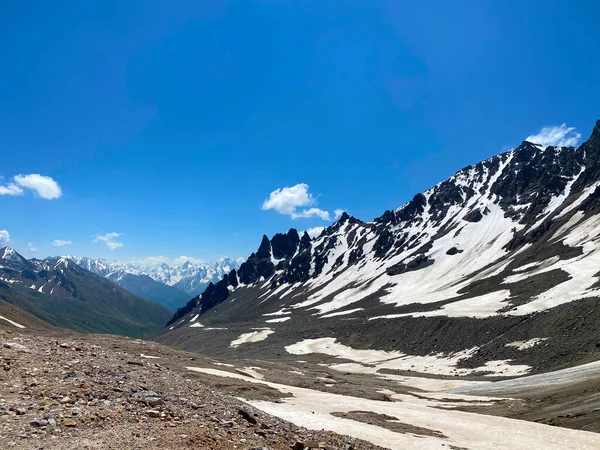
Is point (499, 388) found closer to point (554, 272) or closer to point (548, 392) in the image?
point (548, 392)

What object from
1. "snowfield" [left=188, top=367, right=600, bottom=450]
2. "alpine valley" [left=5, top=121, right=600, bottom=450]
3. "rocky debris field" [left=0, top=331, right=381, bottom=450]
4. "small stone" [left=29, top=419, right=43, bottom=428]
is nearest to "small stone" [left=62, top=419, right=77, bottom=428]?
"rocky debris field" [left=0, top=331, right=381, bottom=450]

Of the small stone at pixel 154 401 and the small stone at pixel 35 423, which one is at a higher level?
the small stone at pixel 154 401

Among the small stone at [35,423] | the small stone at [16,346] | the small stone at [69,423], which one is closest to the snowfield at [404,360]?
the small stone at [16,346]

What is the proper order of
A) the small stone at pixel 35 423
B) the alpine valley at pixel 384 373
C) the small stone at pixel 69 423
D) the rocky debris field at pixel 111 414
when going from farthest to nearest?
the alpine valley at pixel 384 373 < the small stone at pixel 69 423 < the small stone at pixel 35 423 < the rocky debris field at pixel 111 414

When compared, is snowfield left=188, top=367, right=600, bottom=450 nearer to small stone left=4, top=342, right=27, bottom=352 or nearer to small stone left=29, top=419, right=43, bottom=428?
small stone left=29, top=419, right=43, bottom=428

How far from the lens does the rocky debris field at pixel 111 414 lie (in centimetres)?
1237

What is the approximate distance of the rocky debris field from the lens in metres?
12.4

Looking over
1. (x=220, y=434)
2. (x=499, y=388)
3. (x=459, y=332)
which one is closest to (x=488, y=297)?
(x=459, y=332)

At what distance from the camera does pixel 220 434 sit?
1452 cm

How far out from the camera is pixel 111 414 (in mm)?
14281

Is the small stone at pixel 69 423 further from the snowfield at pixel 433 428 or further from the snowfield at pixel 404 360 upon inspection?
the snowfield at pixel 404 360

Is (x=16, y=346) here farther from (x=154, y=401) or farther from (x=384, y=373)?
(x=384, y=373)

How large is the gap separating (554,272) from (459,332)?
126ft

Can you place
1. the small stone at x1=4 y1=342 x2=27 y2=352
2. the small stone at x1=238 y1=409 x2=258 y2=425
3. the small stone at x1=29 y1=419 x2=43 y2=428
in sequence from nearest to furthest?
the small stone at x1=29 y1=419 x2=43 y2=428 → the small stone at x1=238 y1=409 x2=258 y2=425 → the small stone at x1=4 y1=342 x2=27 y2=352
